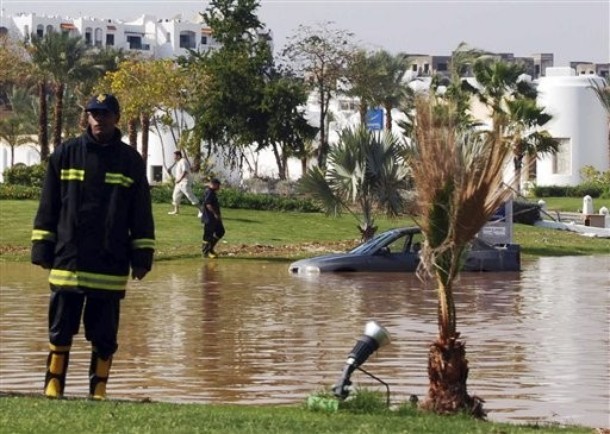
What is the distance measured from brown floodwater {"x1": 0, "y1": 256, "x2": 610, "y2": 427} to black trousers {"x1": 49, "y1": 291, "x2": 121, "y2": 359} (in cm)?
165

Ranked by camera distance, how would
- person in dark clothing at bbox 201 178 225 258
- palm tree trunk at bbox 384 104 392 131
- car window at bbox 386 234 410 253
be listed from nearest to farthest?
car window at bbox 386 234 410 253 < person in dark clothing at bbox 201 178 225 258 < palm tree trunk at bbox 384 104 392 131

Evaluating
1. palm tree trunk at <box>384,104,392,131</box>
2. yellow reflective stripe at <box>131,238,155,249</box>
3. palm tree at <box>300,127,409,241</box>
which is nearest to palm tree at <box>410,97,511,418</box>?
yellow reflective stripe at <box>131,238,155,249</box>

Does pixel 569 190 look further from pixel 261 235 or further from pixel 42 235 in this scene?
pixel 42 235

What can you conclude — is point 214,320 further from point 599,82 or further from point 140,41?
point 140,41

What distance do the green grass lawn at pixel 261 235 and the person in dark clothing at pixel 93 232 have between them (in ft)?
71.3

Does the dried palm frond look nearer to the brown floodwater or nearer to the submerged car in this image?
the brown floodwater

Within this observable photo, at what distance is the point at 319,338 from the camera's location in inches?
674

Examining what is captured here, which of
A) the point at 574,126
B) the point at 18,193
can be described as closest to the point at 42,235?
the point at 18,193

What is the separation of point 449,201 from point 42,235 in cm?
275

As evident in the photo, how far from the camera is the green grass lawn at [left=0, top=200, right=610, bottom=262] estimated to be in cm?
3428

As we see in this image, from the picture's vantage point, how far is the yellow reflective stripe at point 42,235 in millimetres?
10414

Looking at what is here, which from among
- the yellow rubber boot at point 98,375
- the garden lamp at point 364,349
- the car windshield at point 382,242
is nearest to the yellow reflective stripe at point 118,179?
the yellow rubber boot at point 98,375

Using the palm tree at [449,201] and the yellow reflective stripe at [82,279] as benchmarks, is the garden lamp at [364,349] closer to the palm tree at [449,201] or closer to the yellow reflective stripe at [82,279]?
the palm tree at [449,201]

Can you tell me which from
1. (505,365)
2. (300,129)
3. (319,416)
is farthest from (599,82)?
(319,416)
